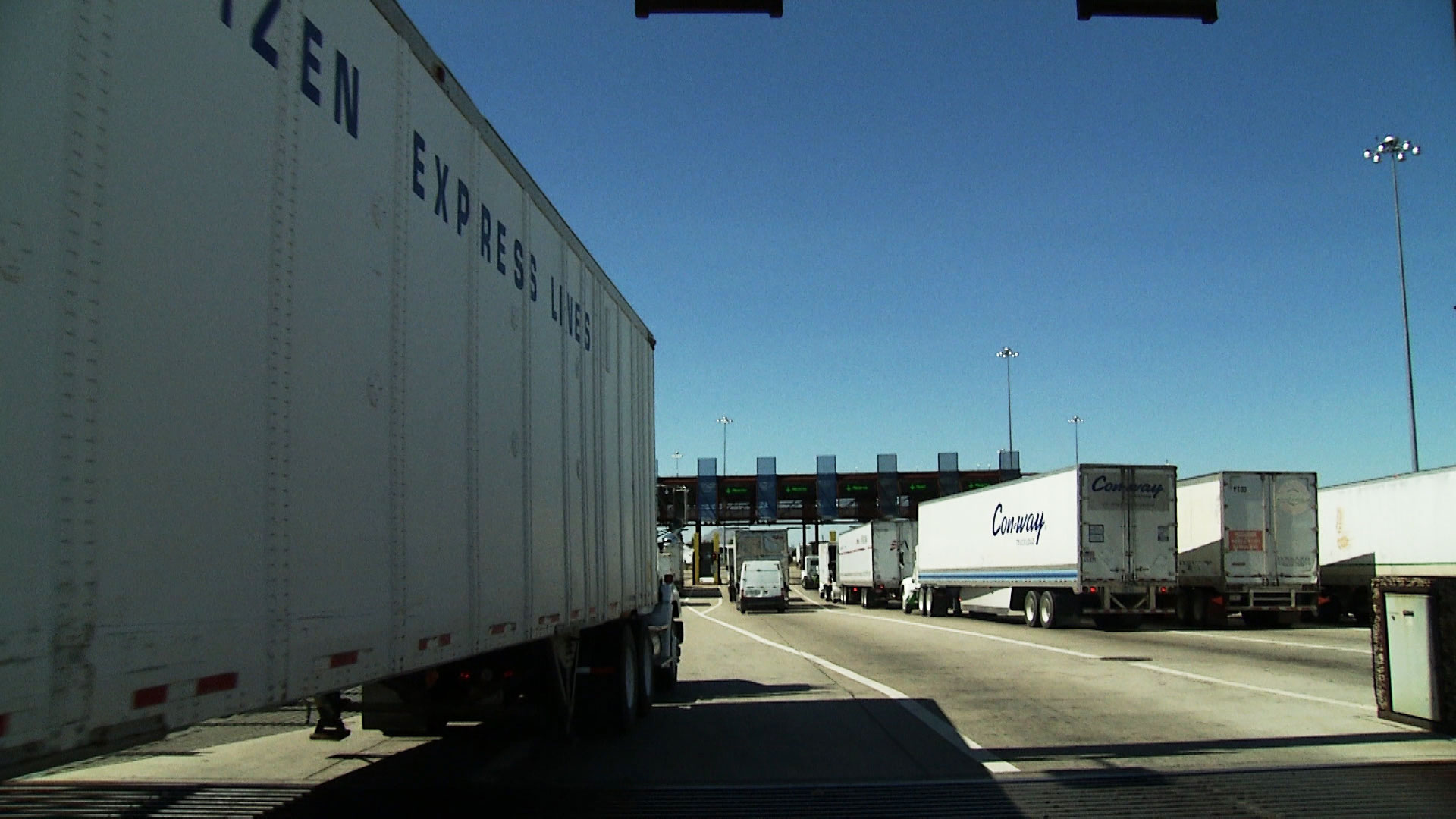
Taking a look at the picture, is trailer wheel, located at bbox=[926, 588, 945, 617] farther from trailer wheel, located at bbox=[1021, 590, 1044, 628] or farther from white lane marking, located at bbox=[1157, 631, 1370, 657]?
white lane marking, located at bbox=[1157, 631, 1370, 657]

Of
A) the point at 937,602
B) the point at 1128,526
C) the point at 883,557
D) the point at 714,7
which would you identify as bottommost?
the point at 937,602

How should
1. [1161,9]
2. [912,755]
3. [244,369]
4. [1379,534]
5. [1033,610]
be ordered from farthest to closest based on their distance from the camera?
[1033,610], [1379,534], [912,755], [1161,9], [244,369]

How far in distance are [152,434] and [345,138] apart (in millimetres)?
1899

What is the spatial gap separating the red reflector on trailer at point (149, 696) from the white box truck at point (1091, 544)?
2698cm

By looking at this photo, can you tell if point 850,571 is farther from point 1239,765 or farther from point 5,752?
point 5,752

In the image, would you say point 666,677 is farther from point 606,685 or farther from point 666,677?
point 606,685

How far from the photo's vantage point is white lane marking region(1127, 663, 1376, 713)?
12.8 m

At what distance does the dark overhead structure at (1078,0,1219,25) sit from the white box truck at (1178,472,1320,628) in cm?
2530

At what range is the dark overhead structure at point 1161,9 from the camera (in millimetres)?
6910

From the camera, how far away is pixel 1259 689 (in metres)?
14.6

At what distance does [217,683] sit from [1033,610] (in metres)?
30.3

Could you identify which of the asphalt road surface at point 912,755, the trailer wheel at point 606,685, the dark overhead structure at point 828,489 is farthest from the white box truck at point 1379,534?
the dark overhead structure at point 828,489

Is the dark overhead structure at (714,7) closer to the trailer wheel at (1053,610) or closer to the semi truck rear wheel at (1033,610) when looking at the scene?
the trailer wheel at (1053,610)

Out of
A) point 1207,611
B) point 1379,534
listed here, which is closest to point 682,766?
point 1207,611
